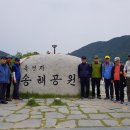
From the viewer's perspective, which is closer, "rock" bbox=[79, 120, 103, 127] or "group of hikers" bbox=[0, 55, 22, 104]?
"rock" bbox=[79, 120, 103, 127]

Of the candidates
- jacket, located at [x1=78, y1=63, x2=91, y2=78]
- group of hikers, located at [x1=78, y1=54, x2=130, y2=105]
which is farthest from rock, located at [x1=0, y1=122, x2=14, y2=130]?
jacket, located at [x1=78, y1=63, x2=91, y2=78]

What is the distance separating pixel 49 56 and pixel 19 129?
16.9 feet

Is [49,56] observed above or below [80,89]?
above

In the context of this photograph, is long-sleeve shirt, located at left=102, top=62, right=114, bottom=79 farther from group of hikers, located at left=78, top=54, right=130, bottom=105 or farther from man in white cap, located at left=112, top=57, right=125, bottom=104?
man in white cap, located at left=112, top=57, right=125, bottom=104

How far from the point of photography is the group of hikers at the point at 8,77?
9281mm

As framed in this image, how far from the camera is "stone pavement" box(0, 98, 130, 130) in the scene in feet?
21.0

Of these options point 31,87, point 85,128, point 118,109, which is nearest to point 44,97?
point 31,87

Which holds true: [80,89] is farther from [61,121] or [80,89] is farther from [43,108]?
[61,121]

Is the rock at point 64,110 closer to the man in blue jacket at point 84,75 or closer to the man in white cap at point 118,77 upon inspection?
the man in white cap at point 118,77

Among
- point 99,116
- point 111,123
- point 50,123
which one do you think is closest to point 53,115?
point 50,123

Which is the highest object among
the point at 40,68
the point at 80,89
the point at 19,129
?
the point at 40,68

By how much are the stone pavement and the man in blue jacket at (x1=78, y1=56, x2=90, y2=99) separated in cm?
133

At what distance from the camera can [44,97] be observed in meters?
10.6

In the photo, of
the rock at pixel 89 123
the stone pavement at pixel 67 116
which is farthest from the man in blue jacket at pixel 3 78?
the rock at pixel 89 123
